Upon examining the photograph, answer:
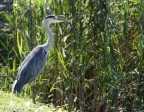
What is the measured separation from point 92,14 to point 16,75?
1718 mm

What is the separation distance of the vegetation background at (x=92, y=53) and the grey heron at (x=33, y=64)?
0.44 feet

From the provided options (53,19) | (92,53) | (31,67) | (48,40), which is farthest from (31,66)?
(92,53)

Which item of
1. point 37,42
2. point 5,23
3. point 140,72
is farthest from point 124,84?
point 5,23

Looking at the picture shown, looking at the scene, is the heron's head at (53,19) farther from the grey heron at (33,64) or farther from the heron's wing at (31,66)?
the heron's wing at (31,66)

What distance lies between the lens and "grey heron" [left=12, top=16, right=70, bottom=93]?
8062mm

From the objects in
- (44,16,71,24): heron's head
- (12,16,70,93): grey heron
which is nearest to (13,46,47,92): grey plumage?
(12,16,70,93): grey heron

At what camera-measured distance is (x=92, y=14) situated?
781 cm

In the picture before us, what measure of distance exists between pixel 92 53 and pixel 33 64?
1021mm

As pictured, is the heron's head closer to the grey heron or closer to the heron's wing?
the grey heron

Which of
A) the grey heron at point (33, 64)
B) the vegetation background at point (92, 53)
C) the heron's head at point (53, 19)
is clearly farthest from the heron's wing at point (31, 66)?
the heron's head at point (53, 19)

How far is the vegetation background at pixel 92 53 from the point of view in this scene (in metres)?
7.68

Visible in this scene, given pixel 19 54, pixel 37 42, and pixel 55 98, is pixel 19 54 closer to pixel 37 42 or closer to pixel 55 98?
pixel 37 42

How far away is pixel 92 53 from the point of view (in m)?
8.00

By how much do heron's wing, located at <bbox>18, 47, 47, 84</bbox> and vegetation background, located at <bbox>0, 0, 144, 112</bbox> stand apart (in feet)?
0.49
